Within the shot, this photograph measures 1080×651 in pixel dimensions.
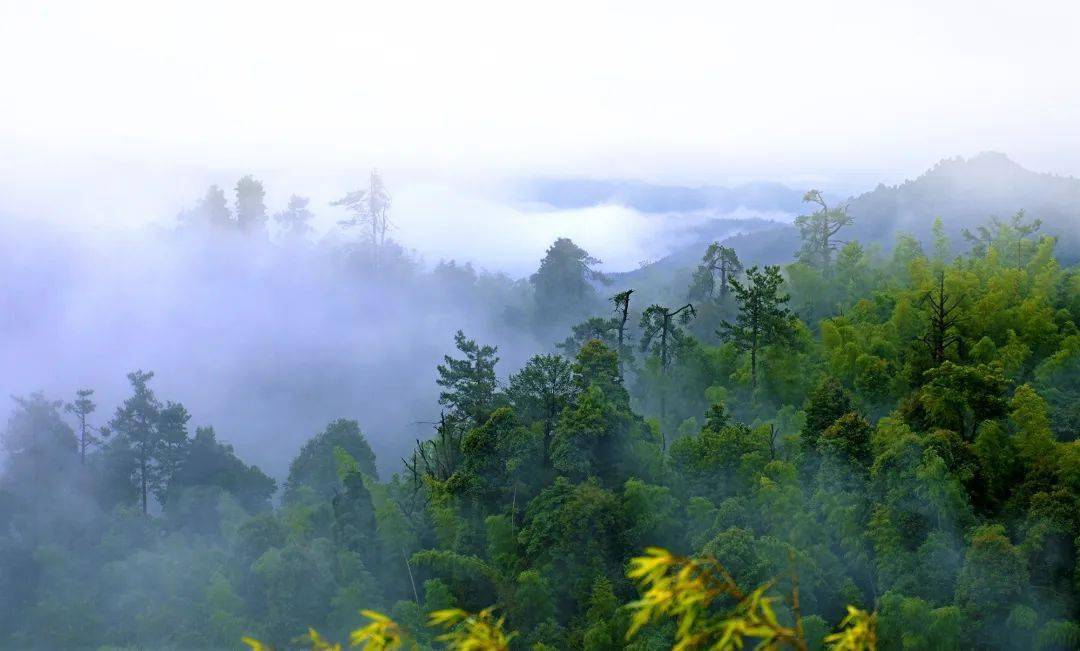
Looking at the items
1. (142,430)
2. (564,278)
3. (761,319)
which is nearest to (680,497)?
(761,319)

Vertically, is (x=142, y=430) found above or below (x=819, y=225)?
below

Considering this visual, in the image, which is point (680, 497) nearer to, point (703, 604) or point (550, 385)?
point (550, 385)

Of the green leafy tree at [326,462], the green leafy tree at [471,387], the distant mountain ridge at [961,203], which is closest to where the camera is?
the green leafy tree at [471,387]

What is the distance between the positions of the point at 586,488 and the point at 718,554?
14.5ft

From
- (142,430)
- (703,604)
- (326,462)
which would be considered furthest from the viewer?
(142,430)

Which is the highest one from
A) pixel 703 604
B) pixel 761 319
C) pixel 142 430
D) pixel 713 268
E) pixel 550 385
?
pixel 703 604

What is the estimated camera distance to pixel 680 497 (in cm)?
2052

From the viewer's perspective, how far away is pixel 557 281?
48500mm

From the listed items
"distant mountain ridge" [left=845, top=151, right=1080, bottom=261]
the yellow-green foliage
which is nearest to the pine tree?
the yellow-green foliage

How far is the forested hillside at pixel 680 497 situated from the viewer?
53.1ft

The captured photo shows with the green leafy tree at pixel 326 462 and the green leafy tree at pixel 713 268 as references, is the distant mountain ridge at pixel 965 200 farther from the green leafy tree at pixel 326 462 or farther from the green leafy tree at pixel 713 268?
the green leafy tree at pixel 326 462

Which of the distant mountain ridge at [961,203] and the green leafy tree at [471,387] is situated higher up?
the distant mountain ridge at [961,203]

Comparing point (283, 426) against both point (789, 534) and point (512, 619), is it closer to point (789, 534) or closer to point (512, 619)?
point (512, 619)

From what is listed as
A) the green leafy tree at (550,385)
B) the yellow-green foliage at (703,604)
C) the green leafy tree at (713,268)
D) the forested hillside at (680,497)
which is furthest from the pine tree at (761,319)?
the yellow-green foliage at (703,604)
